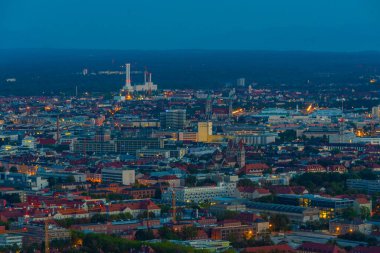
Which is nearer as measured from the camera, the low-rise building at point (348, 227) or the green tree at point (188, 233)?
the green tree at point (188, 233)

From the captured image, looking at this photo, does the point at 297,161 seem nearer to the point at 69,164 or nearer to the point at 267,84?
the point at 69,164

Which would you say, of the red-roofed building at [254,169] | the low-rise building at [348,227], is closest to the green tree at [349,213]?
the low-rise building at [348,227]

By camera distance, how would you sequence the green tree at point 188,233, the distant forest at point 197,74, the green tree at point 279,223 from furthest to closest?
the distant forest at point 197,74 → the green tree at point 279,223 → the green tree at point 188,233

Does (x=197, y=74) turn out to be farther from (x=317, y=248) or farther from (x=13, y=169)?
(x=317, y=248)

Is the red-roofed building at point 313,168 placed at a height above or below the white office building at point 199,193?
above

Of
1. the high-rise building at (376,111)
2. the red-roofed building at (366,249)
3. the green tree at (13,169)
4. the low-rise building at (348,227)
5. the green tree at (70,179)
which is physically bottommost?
the low-rise building at (348,227)

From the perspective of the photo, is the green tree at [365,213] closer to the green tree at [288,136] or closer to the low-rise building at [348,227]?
the low-rise building at [348,227]

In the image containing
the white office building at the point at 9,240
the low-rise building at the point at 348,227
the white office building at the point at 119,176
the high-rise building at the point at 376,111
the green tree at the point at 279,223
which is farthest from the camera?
the high-rise building at the point at 376,111
